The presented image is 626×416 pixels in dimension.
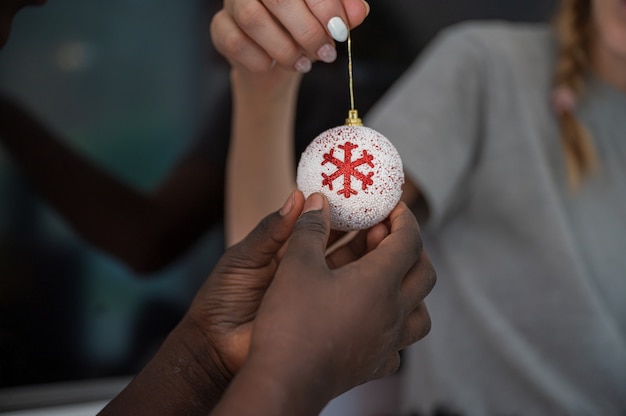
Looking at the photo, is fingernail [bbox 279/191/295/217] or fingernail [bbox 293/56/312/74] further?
fingernail [bbox 293/56/312/74]

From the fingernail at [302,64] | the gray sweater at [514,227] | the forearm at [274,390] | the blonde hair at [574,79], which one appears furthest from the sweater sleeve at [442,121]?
the forearm at [274,390]

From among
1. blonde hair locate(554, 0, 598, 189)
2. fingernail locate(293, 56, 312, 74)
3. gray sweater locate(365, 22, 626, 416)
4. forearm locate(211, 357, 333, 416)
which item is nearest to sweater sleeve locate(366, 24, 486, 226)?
gray sweater locate(365, 22, 626, 416)

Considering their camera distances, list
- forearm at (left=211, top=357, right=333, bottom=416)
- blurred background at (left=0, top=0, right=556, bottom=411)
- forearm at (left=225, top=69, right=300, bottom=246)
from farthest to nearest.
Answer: blurred background at (left=0, top=0, right=556, bottom=411)
forearm at (left=225, top=69, right=300, bottom=246)
forearm at (left=211, top=357, right=333, bottom=416)

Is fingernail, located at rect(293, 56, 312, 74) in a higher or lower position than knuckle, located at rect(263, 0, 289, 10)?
lower

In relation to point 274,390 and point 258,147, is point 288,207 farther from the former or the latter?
point 258,147

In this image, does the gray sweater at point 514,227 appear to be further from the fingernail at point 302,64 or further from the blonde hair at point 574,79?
the fingernail at point 302,64

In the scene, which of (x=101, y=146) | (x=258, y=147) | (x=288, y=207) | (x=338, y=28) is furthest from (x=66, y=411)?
(x=338, y=28)

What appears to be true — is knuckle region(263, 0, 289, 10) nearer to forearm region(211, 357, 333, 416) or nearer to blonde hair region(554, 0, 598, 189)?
forearm region(211, 357, 333, 416)
